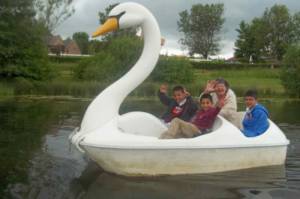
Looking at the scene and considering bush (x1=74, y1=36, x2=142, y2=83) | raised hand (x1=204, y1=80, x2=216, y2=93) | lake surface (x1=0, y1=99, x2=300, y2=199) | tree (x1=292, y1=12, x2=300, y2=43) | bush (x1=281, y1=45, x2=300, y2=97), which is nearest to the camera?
lake surface (x1=0, y1=99, x2=300, y2=199)

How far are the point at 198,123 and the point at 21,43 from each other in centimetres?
3183

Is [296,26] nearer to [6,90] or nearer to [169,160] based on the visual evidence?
[6,90]

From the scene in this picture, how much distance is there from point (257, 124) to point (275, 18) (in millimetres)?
73919

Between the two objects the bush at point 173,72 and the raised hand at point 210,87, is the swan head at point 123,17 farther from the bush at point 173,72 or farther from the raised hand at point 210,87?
the bush at point 173,72

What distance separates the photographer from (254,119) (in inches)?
318

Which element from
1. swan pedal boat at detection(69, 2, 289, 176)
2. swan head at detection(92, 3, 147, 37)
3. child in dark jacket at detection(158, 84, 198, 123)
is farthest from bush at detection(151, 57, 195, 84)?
swan head at detection(92, 3, 147, 37)

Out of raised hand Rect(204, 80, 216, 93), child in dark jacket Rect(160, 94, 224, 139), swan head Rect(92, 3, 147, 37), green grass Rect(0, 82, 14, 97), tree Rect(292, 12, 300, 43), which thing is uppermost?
tree Rect(292, 12, 300, 43)

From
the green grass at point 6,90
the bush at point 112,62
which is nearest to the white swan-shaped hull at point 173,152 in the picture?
the green grass at point 6,90

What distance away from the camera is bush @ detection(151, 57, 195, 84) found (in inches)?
1517

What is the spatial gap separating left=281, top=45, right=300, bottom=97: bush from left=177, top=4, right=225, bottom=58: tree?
44.8 meters

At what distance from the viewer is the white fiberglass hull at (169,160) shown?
700 cm

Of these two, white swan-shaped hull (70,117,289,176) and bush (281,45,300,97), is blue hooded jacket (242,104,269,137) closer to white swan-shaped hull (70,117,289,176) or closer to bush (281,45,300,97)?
white swan-shaped hull (70,117,289,176)

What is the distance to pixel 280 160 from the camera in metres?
8.20

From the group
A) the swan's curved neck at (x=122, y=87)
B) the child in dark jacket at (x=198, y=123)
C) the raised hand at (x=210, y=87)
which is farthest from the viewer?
the raised hand at (x=210, y=87)
